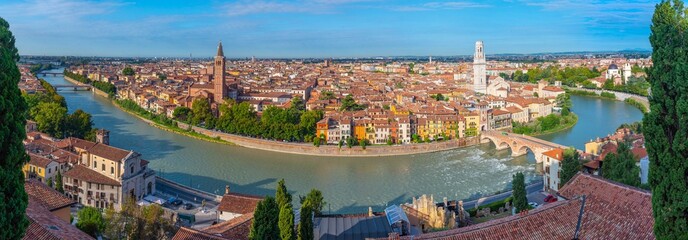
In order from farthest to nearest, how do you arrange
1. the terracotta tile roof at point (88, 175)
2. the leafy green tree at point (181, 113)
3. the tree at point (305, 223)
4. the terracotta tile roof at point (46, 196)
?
1. the leafy green tree at point (181, 113)
2. the terracotta tile roof at point (88, 175)
3. the terracotta tile roof at point (46, 196)
4. the tree at point (305, 223)

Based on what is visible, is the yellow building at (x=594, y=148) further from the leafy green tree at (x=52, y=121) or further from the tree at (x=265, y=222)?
the leafy green tree at (x=52, y=121)

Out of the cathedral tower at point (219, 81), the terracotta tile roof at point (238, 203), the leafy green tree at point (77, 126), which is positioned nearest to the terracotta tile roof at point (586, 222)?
the terracotta tile roof at point (238, 203)

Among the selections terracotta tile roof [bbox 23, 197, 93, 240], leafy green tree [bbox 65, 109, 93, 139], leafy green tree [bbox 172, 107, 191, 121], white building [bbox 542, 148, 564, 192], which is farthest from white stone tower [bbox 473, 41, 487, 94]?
terracotta tile roof [bbox 23, 197, 93, 240]

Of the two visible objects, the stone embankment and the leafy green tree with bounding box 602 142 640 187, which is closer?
the leafy green tree with bounding box 602 142 640 187

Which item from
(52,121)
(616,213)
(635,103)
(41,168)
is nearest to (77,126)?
(52,121)

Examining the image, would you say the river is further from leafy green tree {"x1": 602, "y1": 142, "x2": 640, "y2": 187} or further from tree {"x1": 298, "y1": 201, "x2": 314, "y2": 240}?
tree {"x1": 298, "y1": 201, "x2": 314, "y2": 240}

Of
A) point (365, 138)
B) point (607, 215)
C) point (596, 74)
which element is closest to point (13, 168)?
point (607, 215)

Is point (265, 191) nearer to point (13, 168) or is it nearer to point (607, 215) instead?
point (607, 215)

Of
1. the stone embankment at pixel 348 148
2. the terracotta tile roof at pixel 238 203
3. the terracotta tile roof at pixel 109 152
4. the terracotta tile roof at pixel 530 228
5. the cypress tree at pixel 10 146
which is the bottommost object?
the stone embankment at pixel 348 148
